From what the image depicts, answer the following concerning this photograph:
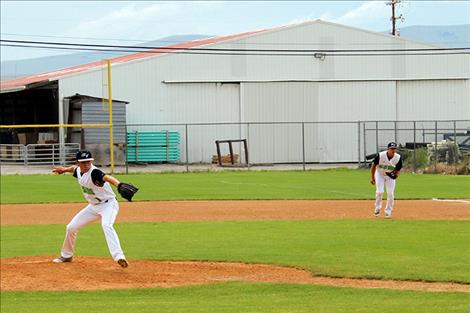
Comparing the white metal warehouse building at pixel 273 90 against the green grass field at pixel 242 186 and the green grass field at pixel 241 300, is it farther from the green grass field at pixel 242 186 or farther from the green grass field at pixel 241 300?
the green grass field at pixel 241 300

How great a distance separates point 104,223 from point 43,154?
35.5 meters

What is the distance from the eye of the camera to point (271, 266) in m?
16.0

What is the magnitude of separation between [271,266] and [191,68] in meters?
36.5

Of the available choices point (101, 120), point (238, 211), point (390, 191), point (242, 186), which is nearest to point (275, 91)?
point (101, 120)

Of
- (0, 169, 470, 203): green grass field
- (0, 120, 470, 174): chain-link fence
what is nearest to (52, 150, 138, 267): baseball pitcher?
(0, 169, 470, 203): green grass field

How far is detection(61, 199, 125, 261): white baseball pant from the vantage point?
594 inches

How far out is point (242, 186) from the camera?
37719 mm

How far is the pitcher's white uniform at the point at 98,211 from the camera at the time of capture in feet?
49.5

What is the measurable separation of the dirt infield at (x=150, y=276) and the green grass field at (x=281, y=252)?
50 centimetres

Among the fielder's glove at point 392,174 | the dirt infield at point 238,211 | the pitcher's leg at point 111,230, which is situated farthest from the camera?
the dirt infield at point 238,211

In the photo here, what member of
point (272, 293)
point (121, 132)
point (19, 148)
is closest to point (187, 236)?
point (272, 293)

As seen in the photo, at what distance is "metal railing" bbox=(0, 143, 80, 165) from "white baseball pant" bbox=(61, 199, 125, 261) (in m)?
32.7

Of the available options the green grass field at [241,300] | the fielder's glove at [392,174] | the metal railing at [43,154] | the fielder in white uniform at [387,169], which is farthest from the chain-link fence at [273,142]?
the green grass field at [241,300]

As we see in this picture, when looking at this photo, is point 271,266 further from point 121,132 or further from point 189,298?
point 121,132
